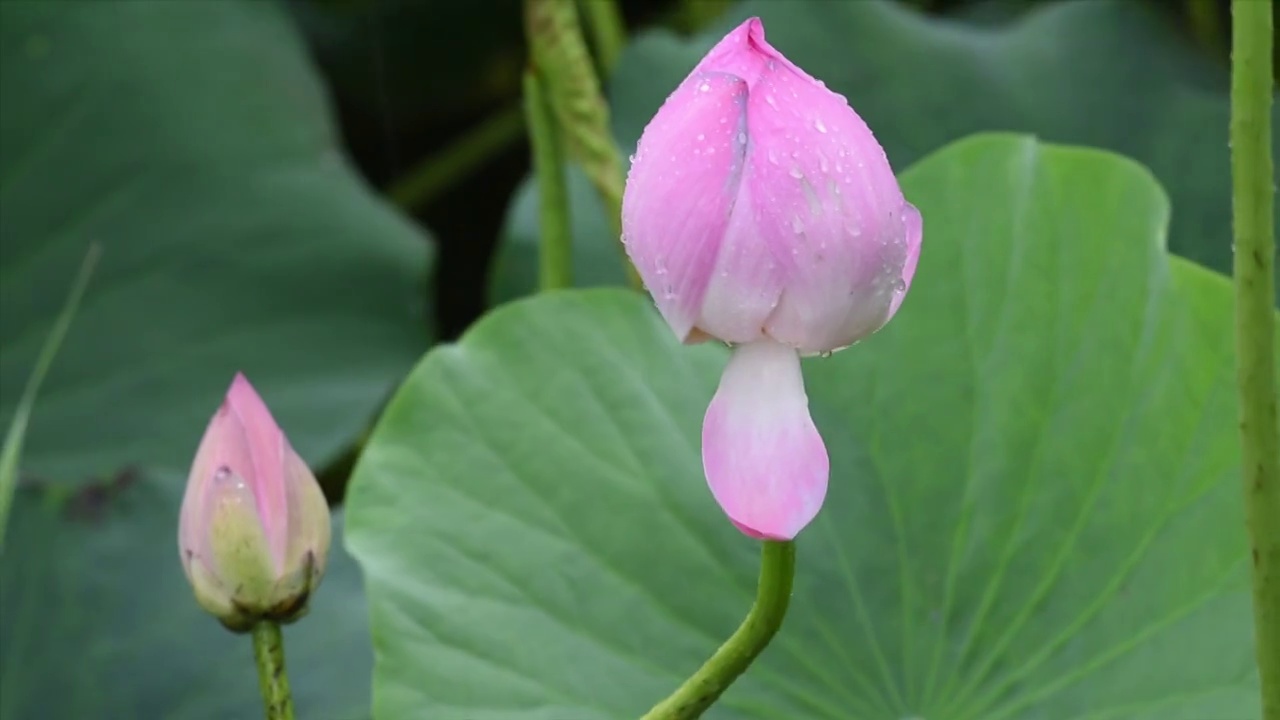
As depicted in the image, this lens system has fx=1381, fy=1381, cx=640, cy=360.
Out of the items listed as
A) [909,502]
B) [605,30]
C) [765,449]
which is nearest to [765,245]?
[765,449]

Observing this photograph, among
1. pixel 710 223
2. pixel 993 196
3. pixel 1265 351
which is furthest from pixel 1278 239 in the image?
pixel 710 223

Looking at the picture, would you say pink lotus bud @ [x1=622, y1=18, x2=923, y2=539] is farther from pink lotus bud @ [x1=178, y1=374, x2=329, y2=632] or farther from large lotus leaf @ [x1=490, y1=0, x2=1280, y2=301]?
large lotus leaf @ [x1=490, y1=0, x2=1280, y2=301]

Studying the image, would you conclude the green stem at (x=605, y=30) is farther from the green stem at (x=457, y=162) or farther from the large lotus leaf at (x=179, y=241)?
the green stem at (x=457, y=162)

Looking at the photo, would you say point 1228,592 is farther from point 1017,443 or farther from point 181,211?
point 181,211

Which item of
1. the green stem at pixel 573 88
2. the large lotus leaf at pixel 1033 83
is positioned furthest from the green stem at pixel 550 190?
the large lotus leaf at pixel 1033 83

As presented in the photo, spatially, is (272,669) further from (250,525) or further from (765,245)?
(765,245)

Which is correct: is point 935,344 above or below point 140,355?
above

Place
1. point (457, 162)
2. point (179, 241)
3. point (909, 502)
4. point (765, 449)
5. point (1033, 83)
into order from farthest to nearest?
point (457, 162), point (179, 241), point (1033, 83), point (909, 502), point (765, 449)

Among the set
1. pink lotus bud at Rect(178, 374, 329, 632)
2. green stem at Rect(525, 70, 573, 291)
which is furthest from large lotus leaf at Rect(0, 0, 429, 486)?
pink lotus bud at Rect(178, 374, 329, 632)
